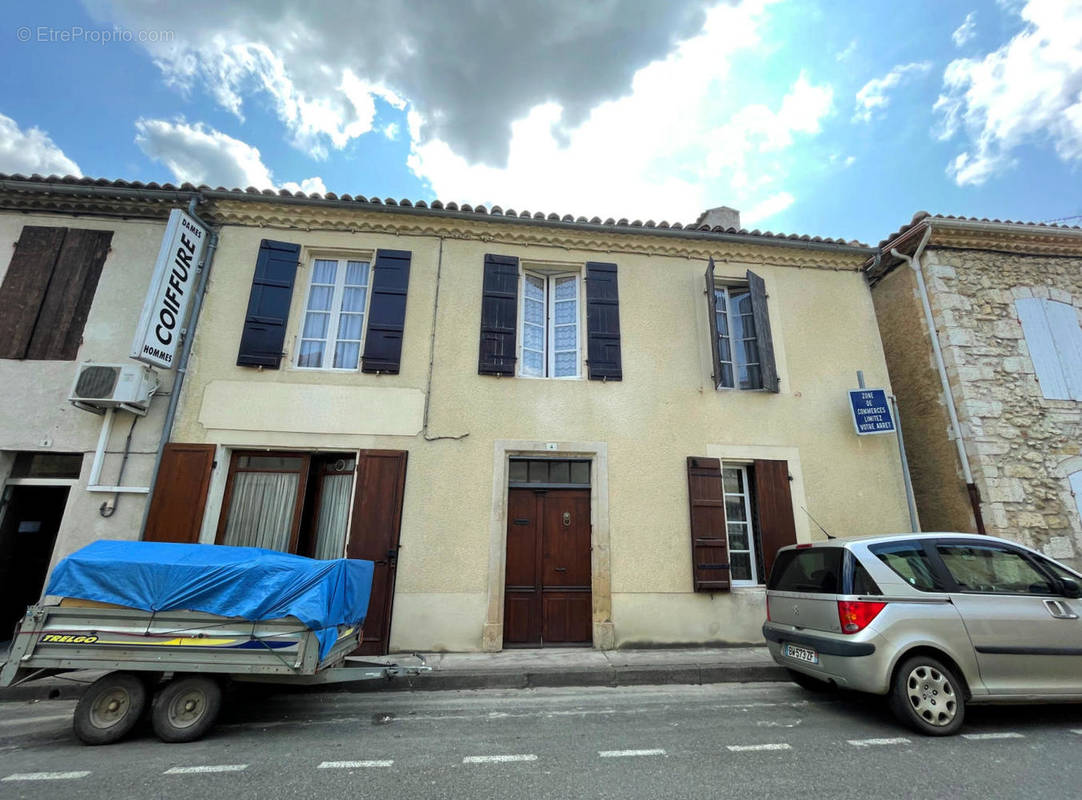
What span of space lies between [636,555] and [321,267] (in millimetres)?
6279

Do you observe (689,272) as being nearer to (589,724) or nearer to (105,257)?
(589,724)

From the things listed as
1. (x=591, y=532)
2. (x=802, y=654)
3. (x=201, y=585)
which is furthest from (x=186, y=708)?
(x=802, y=654)

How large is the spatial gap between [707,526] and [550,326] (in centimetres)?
370

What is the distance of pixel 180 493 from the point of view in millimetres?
5879

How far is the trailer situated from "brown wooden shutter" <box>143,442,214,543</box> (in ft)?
7.13

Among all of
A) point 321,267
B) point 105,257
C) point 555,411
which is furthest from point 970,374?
point 105,257

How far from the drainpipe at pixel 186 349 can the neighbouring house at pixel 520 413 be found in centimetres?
9

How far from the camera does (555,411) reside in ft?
22.0

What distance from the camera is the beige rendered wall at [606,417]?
6.13 meters

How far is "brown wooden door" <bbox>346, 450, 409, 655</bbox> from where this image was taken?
5.75 meters

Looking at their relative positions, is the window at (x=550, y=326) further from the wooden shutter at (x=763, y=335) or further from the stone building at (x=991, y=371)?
the stone building at (x=991, y=371)

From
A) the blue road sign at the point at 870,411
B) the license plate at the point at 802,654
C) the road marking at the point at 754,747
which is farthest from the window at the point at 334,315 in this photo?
the blue road sign at the point at 870,411

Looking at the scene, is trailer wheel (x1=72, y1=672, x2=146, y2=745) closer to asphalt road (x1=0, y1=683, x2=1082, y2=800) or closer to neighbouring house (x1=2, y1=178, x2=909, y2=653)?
asphalt road (x1=0, y1=683, x2=1082, y2=800)

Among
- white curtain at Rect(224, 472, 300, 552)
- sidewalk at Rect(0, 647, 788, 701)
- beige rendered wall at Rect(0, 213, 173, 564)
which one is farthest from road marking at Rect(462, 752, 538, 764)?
beige rendered wall at Rect(0, 213, 173, 564)
